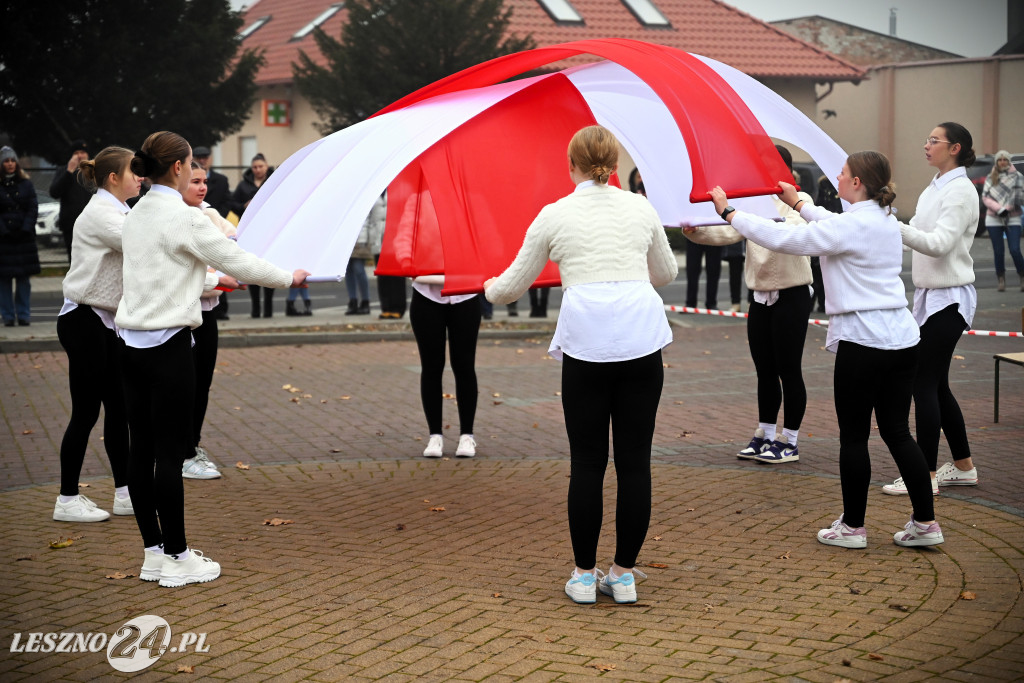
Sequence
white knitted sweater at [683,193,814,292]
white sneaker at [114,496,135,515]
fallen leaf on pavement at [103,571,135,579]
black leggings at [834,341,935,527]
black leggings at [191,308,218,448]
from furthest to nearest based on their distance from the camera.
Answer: white knitted sweater at [683,193,814,292] < black leggings at [191,308,218,448] < white sneaker at [114,496,135,515] < black leggings at [834,341,935,527] < fallen leaf on pavement at [103,571,135,579]

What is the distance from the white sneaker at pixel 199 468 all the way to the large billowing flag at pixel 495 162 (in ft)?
6.21

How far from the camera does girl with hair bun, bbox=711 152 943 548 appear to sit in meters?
5.62

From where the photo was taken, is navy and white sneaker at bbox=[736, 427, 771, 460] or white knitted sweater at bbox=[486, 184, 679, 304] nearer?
white knitted sweater at bbox=[486, 184, 679, 304]

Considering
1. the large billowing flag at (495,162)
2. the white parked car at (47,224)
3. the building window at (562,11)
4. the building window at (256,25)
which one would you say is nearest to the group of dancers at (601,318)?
the large billowing flag at (495,162)

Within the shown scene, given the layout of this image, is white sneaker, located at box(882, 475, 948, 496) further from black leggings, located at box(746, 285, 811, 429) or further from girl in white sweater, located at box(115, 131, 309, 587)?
girl in white sweater, located at box(115, 131, 309, 587)

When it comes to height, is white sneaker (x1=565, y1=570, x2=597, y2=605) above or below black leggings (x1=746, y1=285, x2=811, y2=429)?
below

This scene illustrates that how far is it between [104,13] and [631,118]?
68.2 ft

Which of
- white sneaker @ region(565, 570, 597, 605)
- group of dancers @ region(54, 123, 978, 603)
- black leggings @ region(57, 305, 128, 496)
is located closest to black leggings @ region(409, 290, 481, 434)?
group of dancers @ region(54, 123, 978, 603)

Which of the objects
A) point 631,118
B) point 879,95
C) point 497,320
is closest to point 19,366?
point 497,320

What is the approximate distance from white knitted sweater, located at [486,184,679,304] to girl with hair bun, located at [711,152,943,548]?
0.76 m

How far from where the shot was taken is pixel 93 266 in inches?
→ 245

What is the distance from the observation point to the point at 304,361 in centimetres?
1334

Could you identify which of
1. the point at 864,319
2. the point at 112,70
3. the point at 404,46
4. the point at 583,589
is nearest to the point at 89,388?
the point at 583,589

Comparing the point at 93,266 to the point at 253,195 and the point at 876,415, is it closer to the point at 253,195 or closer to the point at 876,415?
the point at 876,415
